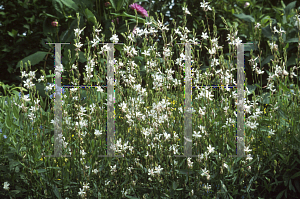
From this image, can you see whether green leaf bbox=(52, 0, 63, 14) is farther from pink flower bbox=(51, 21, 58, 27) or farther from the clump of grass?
the clump of grass

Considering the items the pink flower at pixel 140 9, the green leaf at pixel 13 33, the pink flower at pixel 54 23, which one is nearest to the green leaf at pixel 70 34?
the pink flower at pixel 54 23

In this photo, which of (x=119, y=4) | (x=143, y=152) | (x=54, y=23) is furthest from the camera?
(x=54, y=23)

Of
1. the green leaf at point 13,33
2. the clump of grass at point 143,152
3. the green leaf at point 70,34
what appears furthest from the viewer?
the green leaf at point 13,33

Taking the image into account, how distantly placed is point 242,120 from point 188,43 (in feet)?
1.65

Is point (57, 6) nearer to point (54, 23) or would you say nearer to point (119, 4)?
point (54, 23)

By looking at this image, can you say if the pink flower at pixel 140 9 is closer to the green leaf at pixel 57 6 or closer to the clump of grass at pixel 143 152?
the green leaf at pixel 57 6

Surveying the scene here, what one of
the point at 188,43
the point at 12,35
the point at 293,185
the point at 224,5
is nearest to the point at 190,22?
the point at 224,5

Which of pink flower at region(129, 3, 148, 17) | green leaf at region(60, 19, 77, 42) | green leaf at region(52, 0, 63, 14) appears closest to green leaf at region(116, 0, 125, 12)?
pink flower at region(129, 3, 148, 17)

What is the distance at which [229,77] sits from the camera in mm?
1596

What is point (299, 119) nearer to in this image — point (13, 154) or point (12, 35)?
point (13, 154)

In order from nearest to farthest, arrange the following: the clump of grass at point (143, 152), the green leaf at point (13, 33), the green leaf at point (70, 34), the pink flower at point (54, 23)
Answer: the clump of grass at point (143, 152)
the green leaf at point (70, 34)
the pink flower at point (54, 23)
the green leaf at point (13, 33)

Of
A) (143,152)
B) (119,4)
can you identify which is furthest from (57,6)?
(143,152)

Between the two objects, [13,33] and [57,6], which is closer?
[57,6]

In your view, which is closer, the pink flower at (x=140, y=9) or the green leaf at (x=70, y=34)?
the green leaf at (x=70, y=34)
